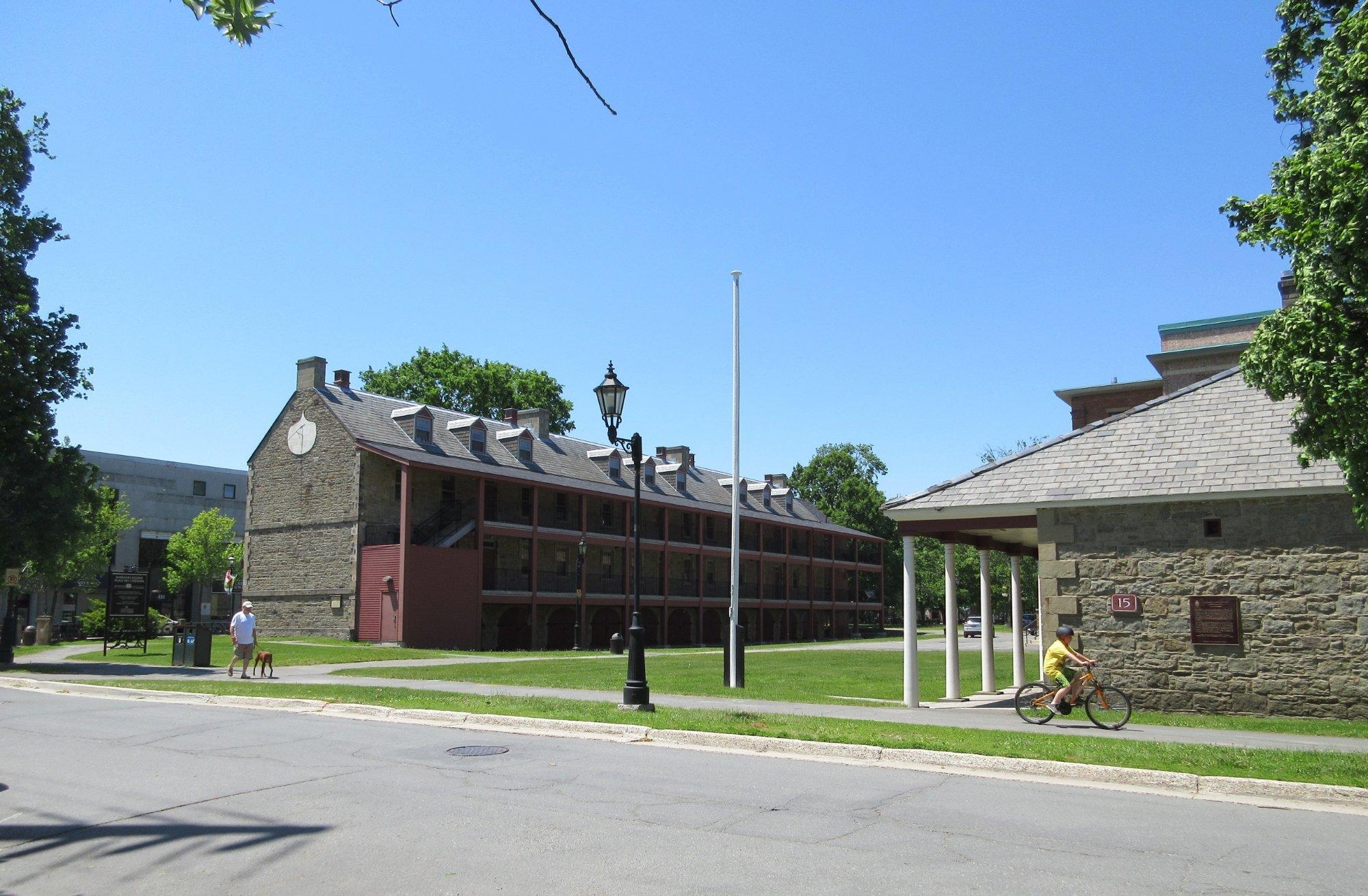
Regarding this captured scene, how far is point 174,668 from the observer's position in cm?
2458

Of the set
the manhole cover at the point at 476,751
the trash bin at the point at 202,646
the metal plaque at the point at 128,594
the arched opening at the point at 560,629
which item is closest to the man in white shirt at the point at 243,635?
the trash bin at the point at 202,646

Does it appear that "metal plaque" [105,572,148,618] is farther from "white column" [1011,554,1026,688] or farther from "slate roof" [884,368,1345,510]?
"white column" [1011,554,1026,688]

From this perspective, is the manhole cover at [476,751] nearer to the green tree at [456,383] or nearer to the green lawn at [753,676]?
the green lawn at [753,676]

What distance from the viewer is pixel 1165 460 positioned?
52.1 feet

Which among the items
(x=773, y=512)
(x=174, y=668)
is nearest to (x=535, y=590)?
(x=174, y=668)

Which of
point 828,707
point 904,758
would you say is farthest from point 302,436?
point 904,758

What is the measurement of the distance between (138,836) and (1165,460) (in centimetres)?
1451

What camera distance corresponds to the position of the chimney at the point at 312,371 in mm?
43906

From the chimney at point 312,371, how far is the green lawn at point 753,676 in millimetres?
19383

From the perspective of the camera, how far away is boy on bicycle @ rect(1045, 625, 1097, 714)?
13.4 m

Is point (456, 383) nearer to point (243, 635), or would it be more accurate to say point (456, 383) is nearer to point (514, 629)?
point (514, 629)

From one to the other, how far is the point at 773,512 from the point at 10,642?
4863cm

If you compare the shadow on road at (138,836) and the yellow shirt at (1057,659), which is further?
the yellow shirt at (1057,659)

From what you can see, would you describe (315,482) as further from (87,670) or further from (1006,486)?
(1006,486)
